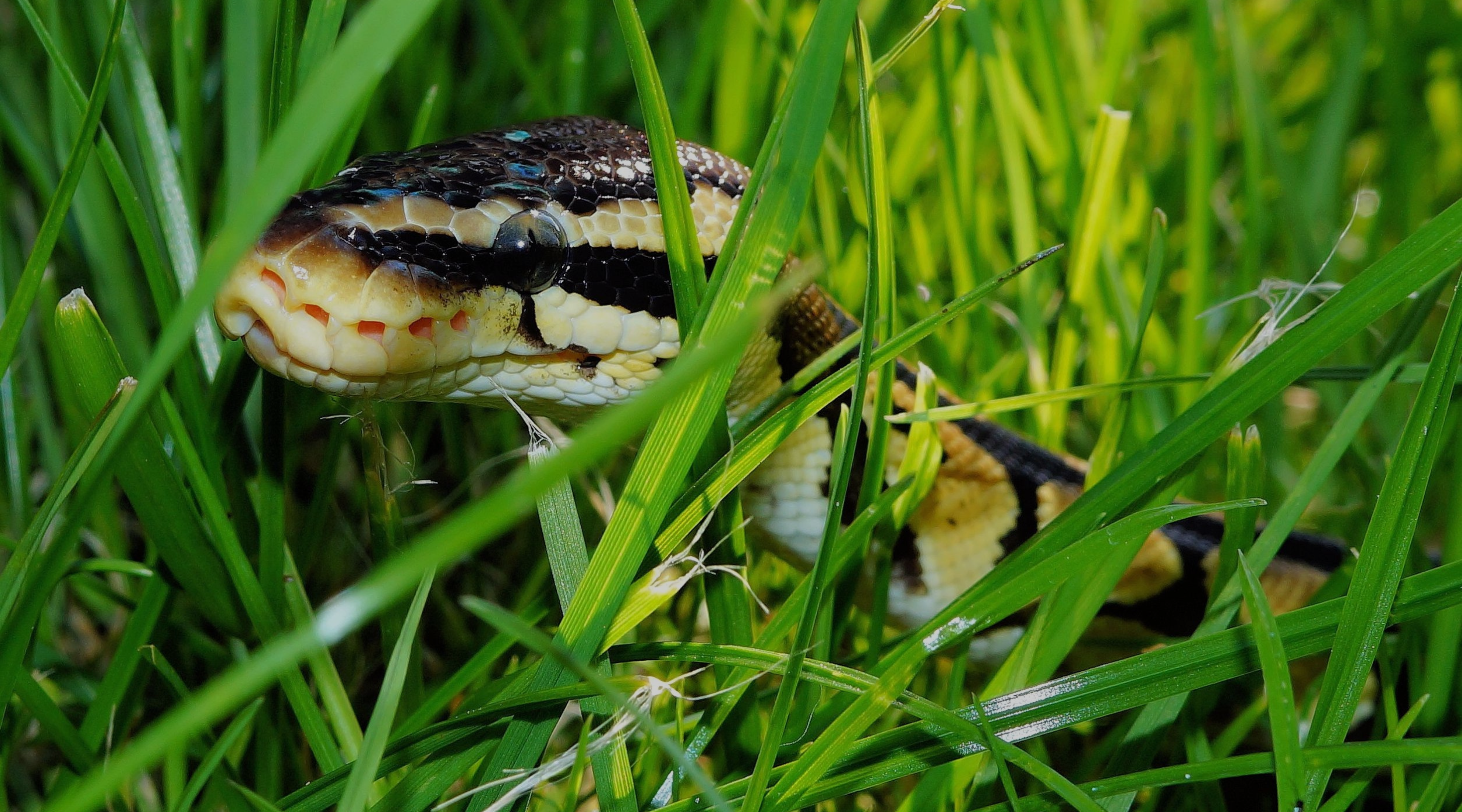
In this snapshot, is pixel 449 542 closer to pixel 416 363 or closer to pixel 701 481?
pixel 701 481

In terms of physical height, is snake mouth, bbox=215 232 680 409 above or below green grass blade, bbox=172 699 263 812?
above

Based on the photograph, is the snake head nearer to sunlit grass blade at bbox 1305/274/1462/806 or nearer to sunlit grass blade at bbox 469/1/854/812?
sunlit grass blade at bbox 469/1/854/812

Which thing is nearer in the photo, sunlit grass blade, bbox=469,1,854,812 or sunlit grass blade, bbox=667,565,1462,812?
sunlit grass blade, bbox=469,1,854,812

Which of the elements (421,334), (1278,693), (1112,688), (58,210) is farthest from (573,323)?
(1278,693)

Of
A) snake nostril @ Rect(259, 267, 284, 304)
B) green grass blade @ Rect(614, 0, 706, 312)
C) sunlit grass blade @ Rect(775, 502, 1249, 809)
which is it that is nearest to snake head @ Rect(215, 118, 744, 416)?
snake nostril @ Rect(259, 267, 284, 304)

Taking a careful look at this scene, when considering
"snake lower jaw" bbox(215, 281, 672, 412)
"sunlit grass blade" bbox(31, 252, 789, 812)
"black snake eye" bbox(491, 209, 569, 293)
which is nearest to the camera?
"sunlit grass blade" bbox(31, 252, 789, 812)

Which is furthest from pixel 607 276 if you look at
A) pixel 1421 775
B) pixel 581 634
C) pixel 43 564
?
pixel 1421 775

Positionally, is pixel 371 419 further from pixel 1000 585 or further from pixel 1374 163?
pixel 1374 163
